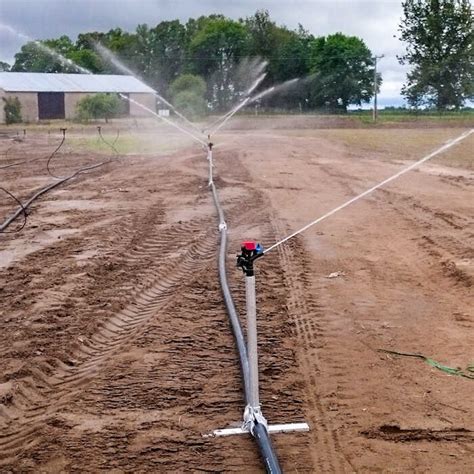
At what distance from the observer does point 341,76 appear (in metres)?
64.7

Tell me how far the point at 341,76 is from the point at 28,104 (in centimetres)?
2675

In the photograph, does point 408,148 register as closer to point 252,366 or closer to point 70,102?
point 252,366

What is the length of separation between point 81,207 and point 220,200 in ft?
9.41

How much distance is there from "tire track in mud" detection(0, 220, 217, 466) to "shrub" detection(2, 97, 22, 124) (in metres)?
45.7

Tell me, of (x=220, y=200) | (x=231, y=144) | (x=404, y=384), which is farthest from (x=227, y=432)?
(x=231, y=144)

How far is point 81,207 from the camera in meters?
15.1

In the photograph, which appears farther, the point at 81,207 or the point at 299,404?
the point at 81,207

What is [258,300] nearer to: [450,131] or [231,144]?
[231,144]

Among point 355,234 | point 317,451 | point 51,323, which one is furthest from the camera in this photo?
point 355,234

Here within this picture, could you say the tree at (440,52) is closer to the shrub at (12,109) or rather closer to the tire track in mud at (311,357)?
the shrub at (12,109)

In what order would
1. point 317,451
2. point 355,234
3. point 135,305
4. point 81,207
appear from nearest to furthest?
point 317,451, point 135,305, point 355,234, point 81,207

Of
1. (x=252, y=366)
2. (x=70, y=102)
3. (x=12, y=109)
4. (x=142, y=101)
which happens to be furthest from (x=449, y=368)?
(x=142, y=101)

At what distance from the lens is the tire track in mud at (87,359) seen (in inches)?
199

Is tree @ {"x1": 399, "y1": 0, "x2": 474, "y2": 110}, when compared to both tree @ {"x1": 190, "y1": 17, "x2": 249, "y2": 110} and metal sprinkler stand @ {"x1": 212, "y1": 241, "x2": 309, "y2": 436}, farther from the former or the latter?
metal sprinkler stand @ {"x1": 212, "y1": 241, "x2": 309, "y2": 436}
